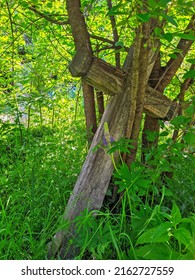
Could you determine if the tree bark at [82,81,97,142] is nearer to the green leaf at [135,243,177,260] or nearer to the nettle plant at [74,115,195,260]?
the nettle plant at [74,115,195,260]

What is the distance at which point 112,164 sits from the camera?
196 cm

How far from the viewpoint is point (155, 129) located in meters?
2.41

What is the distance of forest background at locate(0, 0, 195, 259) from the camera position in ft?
4.73

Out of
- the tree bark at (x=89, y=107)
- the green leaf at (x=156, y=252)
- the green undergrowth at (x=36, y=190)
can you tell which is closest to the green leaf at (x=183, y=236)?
the green leaf at (x=156, y=252)

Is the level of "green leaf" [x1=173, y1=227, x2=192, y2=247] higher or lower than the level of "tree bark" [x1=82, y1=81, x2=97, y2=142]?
lower

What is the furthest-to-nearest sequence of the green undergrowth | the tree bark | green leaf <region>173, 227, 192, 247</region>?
the tree bark < the green undergrowth < green leaf <region>173, 227, 192, 247</region>

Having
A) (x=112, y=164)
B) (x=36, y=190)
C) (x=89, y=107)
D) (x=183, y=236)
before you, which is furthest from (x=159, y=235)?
(x=89, y=107)

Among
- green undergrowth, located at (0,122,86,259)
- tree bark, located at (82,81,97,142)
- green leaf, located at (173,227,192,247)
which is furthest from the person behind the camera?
tree bark, located at (82,81,97,142)

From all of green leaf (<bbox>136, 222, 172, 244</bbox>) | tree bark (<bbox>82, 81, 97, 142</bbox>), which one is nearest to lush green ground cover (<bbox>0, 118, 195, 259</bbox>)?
green leaf (<bbox>136, 222, 172, 244</bbox>)

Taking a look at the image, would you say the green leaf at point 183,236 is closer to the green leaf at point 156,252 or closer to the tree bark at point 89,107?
the green leaf at point 156,252

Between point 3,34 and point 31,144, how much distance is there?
1.19 m

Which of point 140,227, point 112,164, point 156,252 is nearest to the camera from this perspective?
point 156,252

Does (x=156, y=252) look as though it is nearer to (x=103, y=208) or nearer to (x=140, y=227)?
(x=140, y=227)
